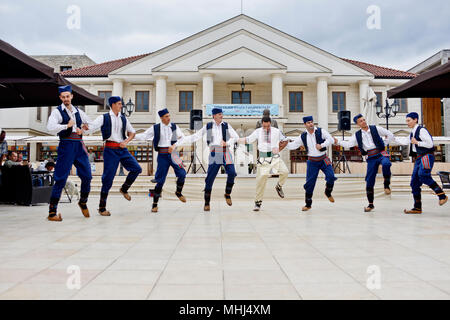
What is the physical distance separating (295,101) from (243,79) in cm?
478

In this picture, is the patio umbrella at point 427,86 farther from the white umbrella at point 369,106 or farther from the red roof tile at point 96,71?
the red roof tile at point 96,71

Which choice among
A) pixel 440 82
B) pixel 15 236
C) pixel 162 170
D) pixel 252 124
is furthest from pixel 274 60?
pixel 15 236

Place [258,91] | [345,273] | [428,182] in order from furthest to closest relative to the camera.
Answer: [258,91] < [428,182] < [345,273]

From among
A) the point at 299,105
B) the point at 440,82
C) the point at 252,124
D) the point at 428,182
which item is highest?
the point at 299,105

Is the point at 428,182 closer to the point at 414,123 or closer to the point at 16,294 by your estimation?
the point at 414,123

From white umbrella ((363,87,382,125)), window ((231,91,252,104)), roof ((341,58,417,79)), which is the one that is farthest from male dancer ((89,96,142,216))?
roof ((341,58,417,79))

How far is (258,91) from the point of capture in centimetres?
2769

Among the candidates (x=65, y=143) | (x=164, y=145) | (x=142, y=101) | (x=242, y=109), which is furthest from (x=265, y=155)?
(x=142, y=101)

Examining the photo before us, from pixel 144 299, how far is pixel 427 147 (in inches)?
256

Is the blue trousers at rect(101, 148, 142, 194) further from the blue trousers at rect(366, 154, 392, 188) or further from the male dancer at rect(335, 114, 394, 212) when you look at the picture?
the blue trousers at rect(366, 154, 392, 188)

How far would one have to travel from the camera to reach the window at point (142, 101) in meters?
27.6

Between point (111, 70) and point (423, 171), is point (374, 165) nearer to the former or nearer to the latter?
point (423, 171)

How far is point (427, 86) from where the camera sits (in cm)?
754
